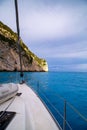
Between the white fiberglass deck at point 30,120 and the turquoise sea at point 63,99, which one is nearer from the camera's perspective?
the white fiberglass deck at point 30,120

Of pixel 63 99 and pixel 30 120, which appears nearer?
pixel 30 120

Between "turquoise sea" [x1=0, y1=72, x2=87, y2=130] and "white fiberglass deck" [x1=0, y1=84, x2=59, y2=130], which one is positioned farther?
"turquoise sea" [x1=0, y1=72, x2=87, y2=130]

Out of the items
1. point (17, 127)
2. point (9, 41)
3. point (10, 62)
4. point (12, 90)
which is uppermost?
point (9, 41)

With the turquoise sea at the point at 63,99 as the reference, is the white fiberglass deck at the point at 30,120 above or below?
above

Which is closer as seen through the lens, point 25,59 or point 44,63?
point 25,59

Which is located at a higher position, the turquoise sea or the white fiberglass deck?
the white fiberglass deck

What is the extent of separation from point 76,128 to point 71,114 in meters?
2.34

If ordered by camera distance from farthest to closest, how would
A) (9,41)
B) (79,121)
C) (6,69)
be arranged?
(9,41)
(6,69)
(79,121)

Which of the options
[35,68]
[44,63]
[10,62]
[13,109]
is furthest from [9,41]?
[13,109]

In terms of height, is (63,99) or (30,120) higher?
(63,99)

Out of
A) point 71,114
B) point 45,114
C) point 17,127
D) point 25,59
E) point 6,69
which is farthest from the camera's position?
point 25,59

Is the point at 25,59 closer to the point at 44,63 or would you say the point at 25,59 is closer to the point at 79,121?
the point at 44,63

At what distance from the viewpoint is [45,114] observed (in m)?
4.09

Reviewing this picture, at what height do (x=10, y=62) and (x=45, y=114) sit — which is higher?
(x=10, y=62)
